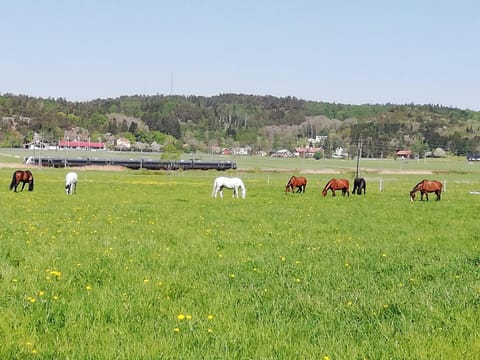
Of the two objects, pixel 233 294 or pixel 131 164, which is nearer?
pixel 233 294

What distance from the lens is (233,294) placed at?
28.8 ft

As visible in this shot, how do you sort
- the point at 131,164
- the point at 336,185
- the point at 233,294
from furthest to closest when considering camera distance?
1. the point at 131,164
2. the point at 336,185
3. the point at 233,294

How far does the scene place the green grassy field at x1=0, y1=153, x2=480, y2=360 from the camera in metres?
6.36

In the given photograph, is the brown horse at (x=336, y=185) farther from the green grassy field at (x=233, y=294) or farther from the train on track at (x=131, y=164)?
the train on track at (x=131, y=164)

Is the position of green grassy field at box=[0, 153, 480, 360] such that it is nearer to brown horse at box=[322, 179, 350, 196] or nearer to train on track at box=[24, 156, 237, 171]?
brown horse at box=[322, 179, 350, 196]

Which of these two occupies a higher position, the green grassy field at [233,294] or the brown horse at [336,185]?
the green grassy field at [233,294]

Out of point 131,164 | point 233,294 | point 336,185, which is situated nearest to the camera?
point 233,294

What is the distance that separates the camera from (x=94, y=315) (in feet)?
24.5

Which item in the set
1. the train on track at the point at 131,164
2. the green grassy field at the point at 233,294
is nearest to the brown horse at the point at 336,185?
the green grassy field at the point at 233,294

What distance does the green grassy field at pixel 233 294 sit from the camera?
6363 millimetres

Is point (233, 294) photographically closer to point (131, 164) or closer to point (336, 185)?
point (336, 185)

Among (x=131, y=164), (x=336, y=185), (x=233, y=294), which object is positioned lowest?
(x=131, y=164)

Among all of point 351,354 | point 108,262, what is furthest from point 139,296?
point 351,354

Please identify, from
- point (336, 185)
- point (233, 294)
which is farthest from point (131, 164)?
point (233, 294)
